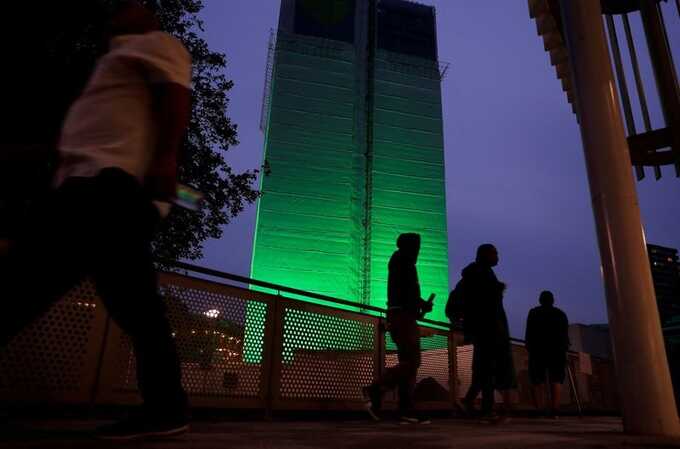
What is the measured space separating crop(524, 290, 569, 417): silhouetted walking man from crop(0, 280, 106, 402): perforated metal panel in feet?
18.0

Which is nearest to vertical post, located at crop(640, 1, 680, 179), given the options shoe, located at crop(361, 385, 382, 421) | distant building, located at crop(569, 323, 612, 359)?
shoe, located at crop(361, 385, 382, 421)

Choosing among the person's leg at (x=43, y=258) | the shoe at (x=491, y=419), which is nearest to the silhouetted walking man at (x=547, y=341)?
the shoe at (x=491, y=419)

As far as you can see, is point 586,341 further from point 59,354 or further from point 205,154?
point 59,354

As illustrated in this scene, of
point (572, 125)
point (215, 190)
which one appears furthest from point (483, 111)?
point (215, 190)

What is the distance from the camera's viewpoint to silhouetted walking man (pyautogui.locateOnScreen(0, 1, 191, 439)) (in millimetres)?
1549

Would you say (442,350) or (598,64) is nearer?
(598,64)

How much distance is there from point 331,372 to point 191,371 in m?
1.63

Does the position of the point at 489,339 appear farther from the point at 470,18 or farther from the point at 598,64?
the point at 470,18

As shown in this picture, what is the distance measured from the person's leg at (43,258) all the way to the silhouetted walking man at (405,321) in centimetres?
333

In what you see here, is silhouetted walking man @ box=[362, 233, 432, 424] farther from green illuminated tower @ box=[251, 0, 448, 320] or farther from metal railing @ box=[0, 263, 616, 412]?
green illuminated tower @ box=[251, 0, 448, 320]

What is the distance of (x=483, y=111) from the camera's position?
155 m

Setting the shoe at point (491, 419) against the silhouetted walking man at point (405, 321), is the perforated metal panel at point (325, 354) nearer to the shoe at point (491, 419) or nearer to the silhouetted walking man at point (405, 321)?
the silhouetted walking man at point (405, 321)

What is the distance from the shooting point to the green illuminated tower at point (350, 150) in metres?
25.3

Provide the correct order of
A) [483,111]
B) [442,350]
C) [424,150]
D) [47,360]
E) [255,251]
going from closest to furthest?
1. [47,360]
2. [442,350]
3. [255,251]
4. [424,150]
5. [483,111]
